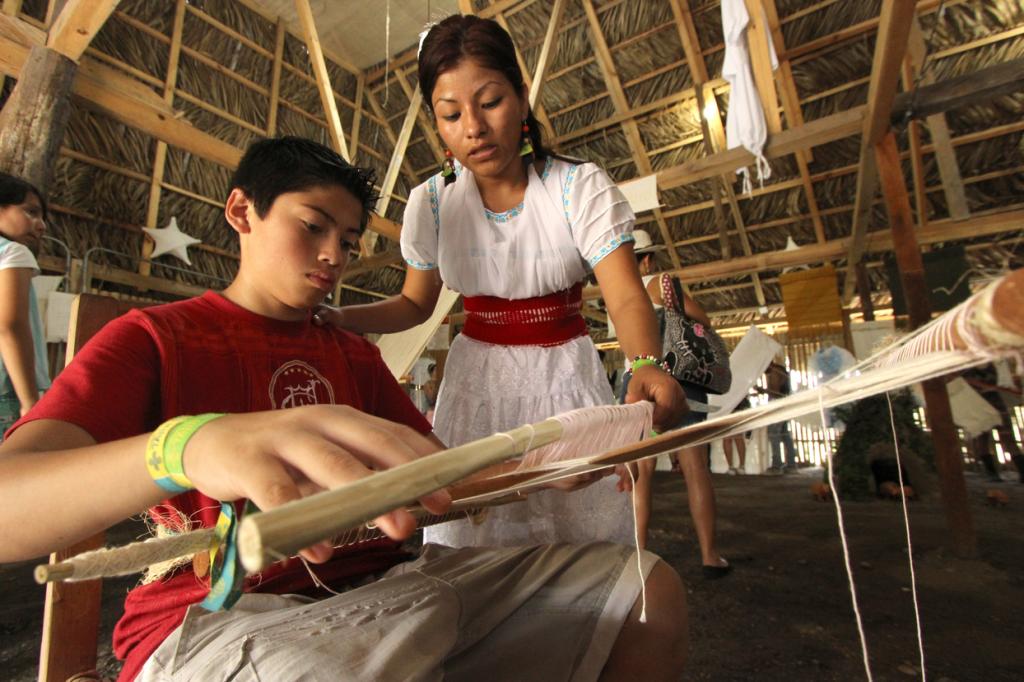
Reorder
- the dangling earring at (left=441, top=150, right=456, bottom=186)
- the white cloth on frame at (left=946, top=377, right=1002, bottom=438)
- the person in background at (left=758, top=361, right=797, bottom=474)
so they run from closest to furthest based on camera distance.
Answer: the dangling earring at (left=441, top=150, right=456, bottom=186)
the white cloth on frame at (left=946, top=377, right=1002, bottom=438)
the person in background at (left=758, top=361, right=797, bottom=474)

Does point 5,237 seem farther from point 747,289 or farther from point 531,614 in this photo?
point 747,289

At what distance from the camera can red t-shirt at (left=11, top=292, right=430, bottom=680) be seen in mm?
651

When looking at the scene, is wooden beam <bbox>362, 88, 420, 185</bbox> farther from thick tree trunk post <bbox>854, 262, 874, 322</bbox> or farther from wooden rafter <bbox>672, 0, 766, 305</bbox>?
thick tree trunk post <bbox>854, 262, 874, 322</bbox>

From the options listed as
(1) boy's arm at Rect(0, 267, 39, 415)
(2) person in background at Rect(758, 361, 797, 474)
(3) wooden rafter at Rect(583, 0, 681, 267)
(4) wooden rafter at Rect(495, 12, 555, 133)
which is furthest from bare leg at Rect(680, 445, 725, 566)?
(3) wooden rafter at Rect(583, 0, 681, 267)

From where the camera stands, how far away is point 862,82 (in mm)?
6199

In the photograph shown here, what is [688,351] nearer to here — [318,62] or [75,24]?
[75,24]

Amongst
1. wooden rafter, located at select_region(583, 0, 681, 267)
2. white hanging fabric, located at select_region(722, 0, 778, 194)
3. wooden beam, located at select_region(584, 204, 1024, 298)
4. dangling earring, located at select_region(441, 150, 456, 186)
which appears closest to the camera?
dangling earring, located at select_region(441, 150, 456, 186)

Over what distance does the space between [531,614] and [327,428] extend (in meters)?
0.50

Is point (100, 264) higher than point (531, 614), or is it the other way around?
point (100, 264)

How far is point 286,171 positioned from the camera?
1.00 m

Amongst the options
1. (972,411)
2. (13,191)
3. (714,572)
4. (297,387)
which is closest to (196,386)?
(297,387)

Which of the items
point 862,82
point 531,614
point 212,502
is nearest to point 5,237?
point 212,502

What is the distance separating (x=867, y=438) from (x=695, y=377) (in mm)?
3108

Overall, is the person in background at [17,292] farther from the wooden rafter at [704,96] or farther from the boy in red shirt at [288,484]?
the wooden rafter at [704,96]
